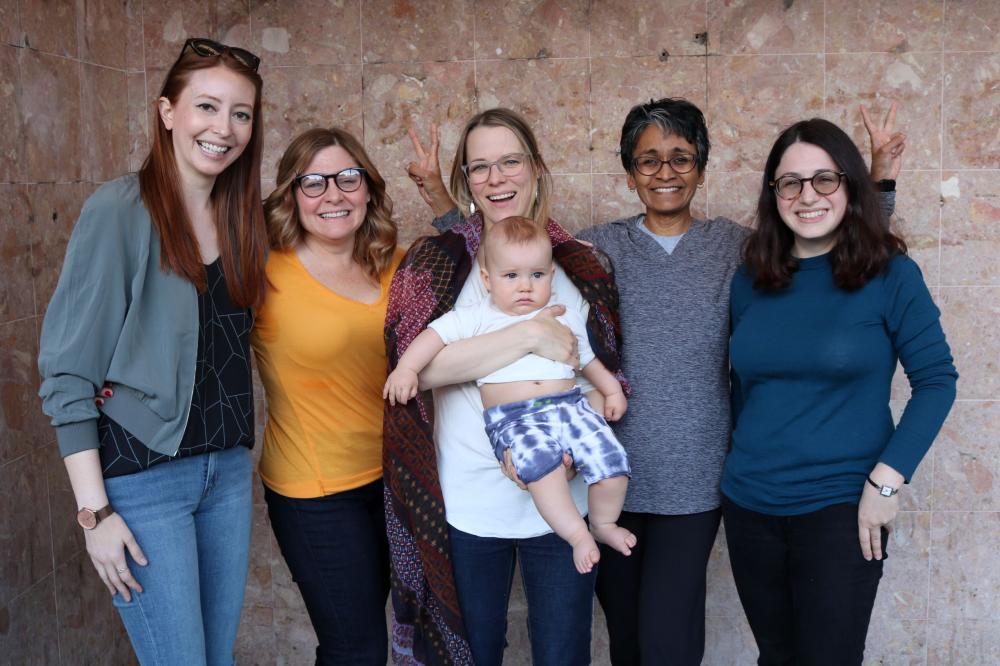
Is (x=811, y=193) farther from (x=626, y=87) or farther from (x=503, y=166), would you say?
(x=626, y=87)

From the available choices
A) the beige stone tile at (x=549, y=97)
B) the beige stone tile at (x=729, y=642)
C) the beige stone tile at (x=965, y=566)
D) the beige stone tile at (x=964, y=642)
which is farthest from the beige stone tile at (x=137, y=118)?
the beige stone tile at (x=964, y=642)

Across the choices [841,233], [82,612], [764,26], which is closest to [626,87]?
[764,26]

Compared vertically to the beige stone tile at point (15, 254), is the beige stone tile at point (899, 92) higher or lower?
higher

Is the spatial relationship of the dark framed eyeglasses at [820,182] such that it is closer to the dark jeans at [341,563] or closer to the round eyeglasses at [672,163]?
the round eyeglasses at [672,163]

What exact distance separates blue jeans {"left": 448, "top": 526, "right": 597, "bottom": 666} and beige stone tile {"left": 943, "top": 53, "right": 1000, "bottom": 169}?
1.94 m

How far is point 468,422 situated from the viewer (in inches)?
79.1

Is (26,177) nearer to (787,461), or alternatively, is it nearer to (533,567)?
(533,567)

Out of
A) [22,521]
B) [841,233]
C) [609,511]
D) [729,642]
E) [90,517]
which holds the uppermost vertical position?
[841,233]

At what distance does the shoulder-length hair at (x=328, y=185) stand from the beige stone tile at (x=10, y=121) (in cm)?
78

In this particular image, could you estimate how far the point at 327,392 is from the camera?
2.11 m

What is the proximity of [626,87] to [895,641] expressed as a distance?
216 cm

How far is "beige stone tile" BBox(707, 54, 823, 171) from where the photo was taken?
291 cm

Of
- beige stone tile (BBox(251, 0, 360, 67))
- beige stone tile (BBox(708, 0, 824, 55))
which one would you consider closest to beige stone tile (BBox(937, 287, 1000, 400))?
beige stone tile (BBox(708, 0, 824, 55))

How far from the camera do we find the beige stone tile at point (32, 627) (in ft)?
7.93
